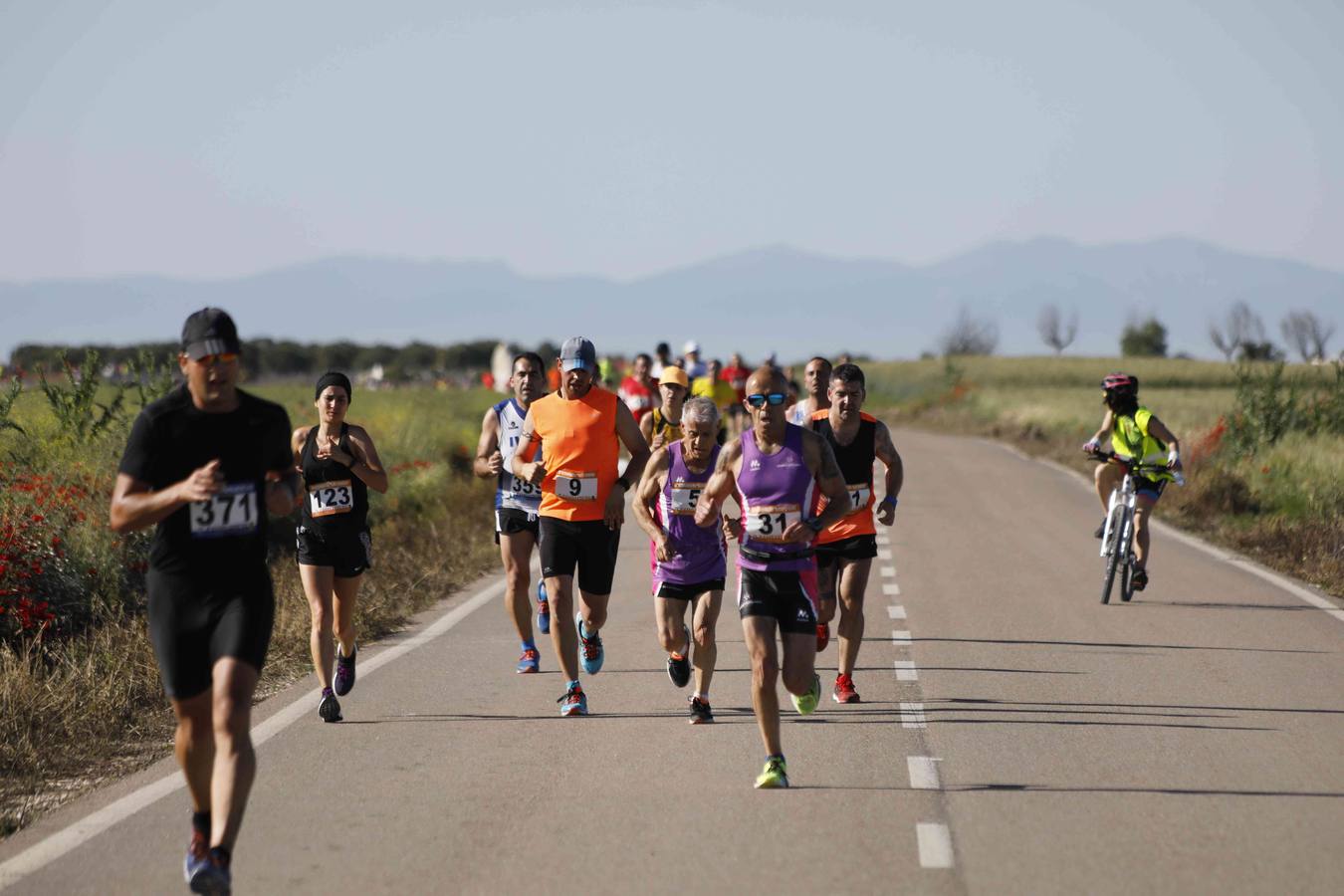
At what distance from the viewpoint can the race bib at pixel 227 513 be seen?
6.71 m

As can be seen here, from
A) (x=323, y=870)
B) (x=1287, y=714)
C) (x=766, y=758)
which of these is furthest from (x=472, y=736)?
(x=1287, y=714)

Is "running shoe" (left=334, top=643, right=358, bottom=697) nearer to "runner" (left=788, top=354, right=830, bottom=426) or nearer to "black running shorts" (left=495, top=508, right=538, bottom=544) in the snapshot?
"black running shorts" (left=495, top=508, right=538, bottom=544)

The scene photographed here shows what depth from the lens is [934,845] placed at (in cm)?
738

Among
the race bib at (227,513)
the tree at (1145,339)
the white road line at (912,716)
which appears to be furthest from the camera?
the tree at (1145,339)

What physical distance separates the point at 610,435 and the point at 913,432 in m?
46.5

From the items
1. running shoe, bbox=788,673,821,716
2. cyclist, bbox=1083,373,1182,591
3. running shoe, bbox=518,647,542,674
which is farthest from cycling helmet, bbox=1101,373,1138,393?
running shoe, bbox=788,673,821,716

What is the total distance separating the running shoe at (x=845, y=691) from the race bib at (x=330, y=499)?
3.10m

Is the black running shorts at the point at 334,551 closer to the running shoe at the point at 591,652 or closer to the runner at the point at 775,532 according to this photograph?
the running shoe at the point at 591,652

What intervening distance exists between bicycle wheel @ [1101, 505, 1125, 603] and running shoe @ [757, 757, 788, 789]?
8.15m

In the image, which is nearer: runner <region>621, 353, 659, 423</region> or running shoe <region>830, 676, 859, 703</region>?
running shoe <region>830, 676, 859, 703</region>

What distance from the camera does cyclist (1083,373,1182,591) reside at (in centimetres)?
1634

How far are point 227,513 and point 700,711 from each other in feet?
13.4

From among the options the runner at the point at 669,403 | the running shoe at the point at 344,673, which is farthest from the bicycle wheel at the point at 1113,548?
the running shoe at the point at 344,673

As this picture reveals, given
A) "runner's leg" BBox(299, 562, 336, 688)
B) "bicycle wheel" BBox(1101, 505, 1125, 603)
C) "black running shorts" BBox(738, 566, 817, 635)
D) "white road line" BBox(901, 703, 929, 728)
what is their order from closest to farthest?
"black running shorts" BBox(738, 566, 817, 635) → "white road line" BBox(901, 703, 929, 728) → "runner's leg" BBox(299, 562, 336, 688) → "bicycle wheel" BBox(1101, 505, 1125, 603)
